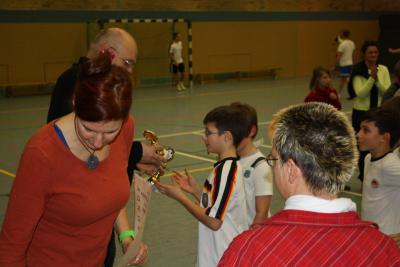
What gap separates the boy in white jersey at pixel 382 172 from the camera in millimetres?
4035

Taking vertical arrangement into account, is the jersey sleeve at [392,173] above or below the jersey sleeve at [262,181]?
below

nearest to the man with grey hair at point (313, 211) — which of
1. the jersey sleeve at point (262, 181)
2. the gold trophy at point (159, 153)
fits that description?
the gold trophy at point (159, 153)

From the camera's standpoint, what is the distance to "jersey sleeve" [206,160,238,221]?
3.08m

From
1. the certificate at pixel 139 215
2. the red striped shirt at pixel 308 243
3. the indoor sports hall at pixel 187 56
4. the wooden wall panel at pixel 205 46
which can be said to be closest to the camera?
the red striped shirt at pixel 308 243

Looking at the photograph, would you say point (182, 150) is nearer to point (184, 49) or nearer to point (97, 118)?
point (97, 118)

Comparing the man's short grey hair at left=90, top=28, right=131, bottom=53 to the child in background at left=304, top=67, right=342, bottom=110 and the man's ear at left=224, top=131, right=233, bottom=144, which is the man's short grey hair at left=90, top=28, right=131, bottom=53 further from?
the child in background at left=304, top=67, right=342, bottom=110

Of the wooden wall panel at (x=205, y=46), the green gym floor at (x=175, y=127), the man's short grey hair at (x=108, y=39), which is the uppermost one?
the man's short grey hair at (x=108, y=39)

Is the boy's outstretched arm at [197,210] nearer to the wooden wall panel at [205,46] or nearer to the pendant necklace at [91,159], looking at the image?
the pendant necklace at [91,159]

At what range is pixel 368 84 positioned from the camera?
733 centimetres

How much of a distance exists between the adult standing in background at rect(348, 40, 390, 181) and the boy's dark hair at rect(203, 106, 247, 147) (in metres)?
4.17

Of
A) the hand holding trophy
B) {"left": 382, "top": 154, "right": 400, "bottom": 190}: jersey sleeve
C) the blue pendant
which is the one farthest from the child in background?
the blue pendant

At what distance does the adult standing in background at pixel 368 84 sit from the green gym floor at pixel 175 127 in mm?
1008

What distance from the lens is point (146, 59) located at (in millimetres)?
20344

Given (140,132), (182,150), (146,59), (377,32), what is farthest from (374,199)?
(377,32)
